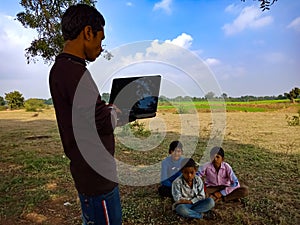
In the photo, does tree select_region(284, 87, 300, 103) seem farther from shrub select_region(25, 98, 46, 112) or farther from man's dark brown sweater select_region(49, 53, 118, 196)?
man's dark brown sweater select_region(49, 53, 118, 196)

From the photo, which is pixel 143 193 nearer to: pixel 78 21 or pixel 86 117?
pixel 86 117

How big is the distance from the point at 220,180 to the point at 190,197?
647 mm

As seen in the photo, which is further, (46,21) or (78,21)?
(46,21)

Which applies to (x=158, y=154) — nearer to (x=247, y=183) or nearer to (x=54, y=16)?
(x=247, y=183)

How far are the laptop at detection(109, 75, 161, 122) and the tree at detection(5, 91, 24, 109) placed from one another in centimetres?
3952

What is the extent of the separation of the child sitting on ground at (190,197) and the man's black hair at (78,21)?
2.14 meters

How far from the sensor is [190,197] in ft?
10.0

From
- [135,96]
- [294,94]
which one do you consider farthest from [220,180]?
[294,94]

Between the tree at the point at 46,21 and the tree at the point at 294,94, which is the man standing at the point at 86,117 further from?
the tree at the point at 294,94

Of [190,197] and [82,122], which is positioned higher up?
[82,122]

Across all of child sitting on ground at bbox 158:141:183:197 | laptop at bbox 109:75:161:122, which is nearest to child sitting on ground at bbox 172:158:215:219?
child sitting on ground at bbox 158:141:183:197

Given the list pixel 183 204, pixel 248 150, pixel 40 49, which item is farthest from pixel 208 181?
pixel 40 49

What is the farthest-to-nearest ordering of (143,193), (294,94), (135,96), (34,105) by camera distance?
(34,105) < (294,94) < (143,193) < (135,96)

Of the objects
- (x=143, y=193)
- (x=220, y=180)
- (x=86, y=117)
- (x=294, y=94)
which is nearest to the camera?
(x=86, y=117)
